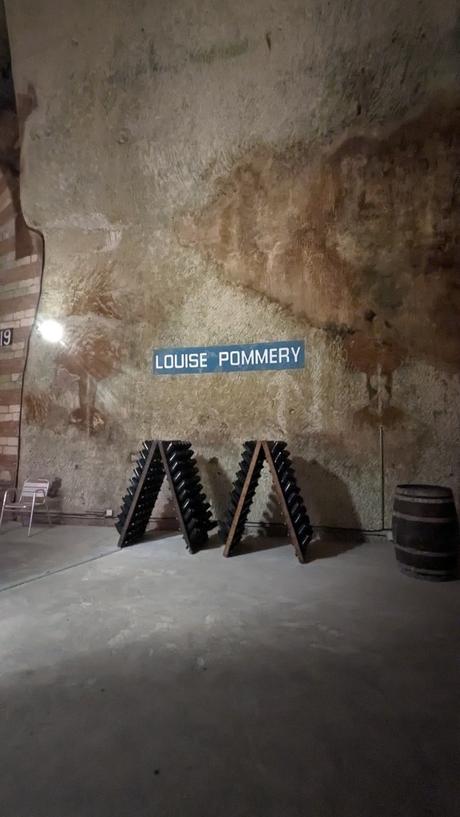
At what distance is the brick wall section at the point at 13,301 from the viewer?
19.7 feet

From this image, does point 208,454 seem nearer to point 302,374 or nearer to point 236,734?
point 302,374

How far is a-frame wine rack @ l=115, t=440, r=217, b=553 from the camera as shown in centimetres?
443

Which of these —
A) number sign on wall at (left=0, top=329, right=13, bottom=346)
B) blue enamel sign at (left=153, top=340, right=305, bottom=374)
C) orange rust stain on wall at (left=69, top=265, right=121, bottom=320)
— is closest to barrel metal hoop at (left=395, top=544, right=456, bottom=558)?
blue enamel sign at (left=153, top=340, right=305, bottom=374)

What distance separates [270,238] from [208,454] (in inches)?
99.3

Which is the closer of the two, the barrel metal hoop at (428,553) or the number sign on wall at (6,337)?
the barrel metal hoop at (428,553)

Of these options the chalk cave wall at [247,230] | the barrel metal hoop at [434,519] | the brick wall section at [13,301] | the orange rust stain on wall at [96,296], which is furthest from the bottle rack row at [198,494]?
the brick wall section at [13,301]

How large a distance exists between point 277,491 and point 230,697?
2.32 m

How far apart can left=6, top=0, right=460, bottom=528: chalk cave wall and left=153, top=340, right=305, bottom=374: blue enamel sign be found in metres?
0.10

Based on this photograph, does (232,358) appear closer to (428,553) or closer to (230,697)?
(428,553)

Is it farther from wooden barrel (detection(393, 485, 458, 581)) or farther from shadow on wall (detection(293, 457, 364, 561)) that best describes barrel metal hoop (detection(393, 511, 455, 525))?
shadow on wall (detection(293, 457, 364, 561))

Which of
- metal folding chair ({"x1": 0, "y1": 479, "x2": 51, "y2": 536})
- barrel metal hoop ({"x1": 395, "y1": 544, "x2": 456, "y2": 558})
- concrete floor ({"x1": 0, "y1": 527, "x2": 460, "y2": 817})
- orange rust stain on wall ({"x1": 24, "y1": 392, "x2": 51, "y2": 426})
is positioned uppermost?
orange rust stain on wall ({"x1": 24, "y1": 392, "x2": 51, "y2": 426})

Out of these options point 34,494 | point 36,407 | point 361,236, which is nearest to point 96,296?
point 36,407

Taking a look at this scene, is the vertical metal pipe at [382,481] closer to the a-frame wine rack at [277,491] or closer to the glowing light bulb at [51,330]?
the a-frame wine rack at [277,491]

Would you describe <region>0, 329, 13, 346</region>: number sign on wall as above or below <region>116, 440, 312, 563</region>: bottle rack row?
above
